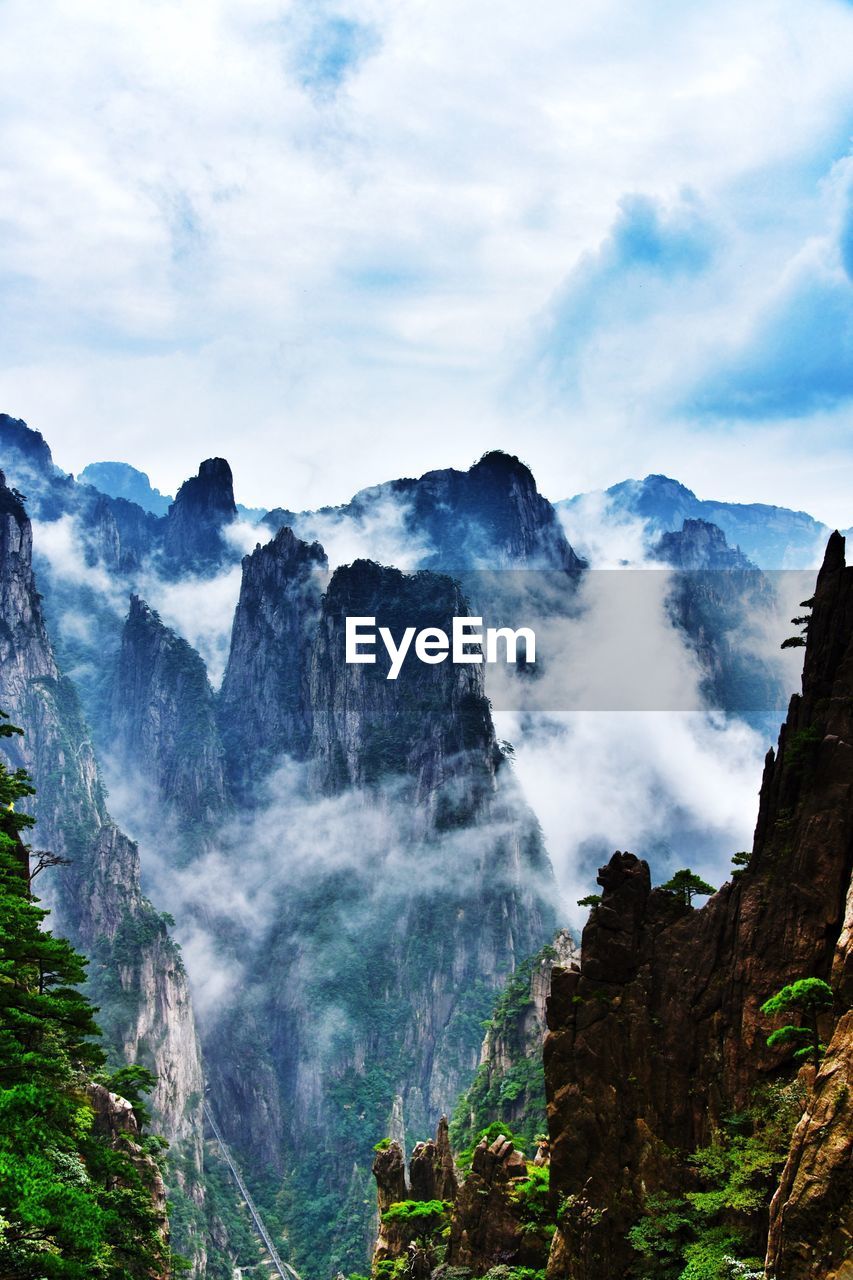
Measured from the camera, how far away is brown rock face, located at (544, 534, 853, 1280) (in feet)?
91.1

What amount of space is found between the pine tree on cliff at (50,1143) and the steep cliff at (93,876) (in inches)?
2708

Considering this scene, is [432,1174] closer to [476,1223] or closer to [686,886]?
[476,1223]

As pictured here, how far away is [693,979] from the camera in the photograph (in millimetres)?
31016

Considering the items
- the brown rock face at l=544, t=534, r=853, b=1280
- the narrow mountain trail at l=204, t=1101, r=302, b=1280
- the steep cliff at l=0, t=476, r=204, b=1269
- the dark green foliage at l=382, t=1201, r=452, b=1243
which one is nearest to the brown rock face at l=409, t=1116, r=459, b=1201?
the dark green foliage at l=382, t=1201, r=452, b=1243

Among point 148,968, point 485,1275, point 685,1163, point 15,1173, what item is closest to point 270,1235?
point 148,968

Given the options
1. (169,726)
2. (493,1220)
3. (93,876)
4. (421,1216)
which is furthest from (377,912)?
(493,1220)

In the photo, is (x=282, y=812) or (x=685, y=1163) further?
(x=282, y=812)

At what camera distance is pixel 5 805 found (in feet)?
130

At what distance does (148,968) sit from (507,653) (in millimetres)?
106267

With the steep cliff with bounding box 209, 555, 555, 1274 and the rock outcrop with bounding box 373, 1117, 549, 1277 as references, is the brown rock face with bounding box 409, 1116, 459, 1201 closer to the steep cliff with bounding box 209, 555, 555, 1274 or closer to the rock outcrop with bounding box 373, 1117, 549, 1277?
the rock outcrop with bounding box 373, 1117, 549, 1277

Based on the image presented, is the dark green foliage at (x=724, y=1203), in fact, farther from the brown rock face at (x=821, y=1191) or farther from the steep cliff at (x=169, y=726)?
the steep cliff at (x=169, y=726)

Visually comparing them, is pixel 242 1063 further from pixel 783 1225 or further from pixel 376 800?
pixel 783 1225

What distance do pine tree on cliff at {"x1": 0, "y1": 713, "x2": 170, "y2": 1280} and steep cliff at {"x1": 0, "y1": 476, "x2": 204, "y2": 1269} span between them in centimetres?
6879

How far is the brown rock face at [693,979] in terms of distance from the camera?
91.1 feet
